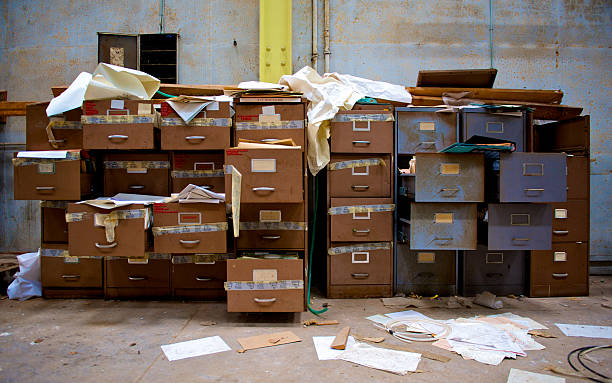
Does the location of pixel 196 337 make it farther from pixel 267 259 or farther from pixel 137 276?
pixel 137 276

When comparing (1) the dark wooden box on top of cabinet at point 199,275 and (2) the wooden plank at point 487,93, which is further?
(2) the wooden plank at point 487,93

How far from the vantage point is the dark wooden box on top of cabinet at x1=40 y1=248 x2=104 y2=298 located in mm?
2518

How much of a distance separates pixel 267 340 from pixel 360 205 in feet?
3.63

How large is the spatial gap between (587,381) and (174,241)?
6.68 feet

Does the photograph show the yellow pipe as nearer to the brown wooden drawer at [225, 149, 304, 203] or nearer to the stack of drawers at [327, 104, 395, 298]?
the stack of drawers at [327, 104, 395, 298]

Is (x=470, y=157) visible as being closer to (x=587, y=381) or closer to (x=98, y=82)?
(x=587, y=381)

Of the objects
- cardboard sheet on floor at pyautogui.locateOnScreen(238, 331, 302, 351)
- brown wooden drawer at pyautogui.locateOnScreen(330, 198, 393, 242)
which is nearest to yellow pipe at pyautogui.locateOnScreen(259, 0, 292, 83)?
brown wooden drawer at pyautogui.locateOnScreen(330, 198, 393, 242)

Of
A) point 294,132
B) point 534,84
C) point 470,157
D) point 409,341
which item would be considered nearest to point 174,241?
point 294,132

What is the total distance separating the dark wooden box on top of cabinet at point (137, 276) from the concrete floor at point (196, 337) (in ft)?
0.29

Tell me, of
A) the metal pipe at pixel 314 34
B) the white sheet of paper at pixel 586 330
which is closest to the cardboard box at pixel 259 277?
the white sheet of paper at pixel 586 330

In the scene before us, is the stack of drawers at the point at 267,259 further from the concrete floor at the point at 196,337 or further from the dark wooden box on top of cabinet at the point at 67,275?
the dark wooden box on top of cabinet at the point at 67,275

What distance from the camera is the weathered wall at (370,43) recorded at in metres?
3.42

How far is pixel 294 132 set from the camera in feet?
7.50

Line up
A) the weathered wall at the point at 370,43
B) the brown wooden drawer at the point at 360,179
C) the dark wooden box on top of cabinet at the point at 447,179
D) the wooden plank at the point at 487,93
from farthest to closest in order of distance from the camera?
the weathered wall at the point at 370,43 → the wooden plank at the point at 487,93 → the brown wooden drawer at the point at 360,179 → the dark wooden box on top of cabinet at the point at 447,179
